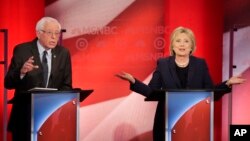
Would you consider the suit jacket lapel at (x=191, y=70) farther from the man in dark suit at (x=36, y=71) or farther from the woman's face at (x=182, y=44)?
the man in dark suit at (x=36, y=71)

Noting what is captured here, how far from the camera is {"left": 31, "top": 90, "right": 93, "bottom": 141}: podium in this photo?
4410 mm

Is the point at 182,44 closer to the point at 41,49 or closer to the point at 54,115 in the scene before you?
the point at 41,49

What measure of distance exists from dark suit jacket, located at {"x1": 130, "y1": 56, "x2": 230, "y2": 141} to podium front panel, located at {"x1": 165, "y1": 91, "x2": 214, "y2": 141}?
47 cm

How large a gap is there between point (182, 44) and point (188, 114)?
0.82 meters

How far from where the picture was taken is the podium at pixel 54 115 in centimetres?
441

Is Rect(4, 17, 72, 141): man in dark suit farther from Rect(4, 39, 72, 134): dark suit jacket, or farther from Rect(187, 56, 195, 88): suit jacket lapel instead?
Rect(187, 56, 195, 88): suit jacket lapel

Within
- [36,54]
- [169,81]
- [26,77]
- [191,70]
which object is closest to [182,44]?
[191,70]

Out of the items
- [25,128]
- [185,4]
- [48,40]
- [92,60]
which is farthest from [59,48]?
[185,4]

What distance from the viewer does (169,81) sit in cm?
506

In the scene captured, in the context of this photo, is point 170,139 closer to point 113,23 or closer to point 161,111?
point 161,111

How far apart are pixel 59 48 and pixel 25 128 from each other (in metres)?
0.81

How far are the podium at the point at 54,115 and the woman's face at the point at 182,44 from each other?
3.40 ft

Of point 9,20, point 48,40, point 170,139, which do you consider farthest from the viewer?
point 9,20

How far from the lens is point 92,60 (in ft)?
22.3
